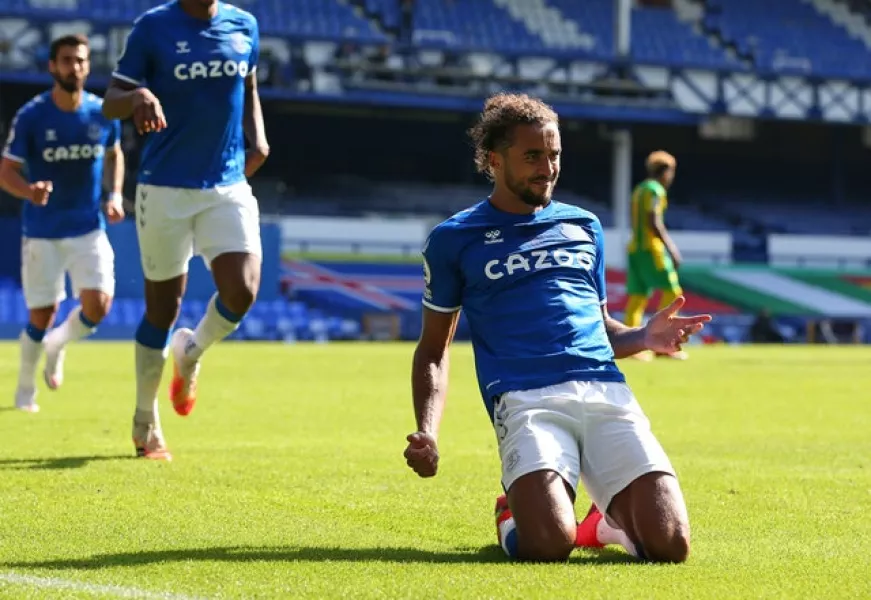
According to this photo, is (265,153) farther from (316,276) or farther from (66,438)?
(316,276)

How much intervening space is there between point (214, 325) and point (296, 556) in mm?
3054

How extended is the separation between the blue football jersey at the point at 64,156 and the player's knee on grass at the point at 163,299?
3271 mm

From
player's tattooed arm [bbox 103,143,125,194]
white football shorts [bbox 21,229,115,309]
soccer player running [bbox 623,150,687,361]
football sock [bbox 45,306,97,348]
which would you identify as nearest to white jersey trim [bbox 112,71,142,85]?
player's tattooed arm [bbox 103,143,125,194]

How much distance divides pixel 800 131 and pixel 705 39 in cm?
608

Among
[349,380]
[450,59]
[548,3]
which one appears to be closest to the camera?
[349,380]

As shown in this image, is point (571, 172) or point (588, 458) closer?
point (588, 458)

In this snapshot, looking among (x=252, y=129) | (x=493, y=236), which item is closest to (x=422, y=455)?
(x=493, y=236)

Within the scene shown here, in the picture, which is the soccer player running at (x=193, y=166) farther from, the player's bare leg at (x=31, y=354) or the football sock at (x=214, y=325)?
the player's bare leg at (x=31, y=354)

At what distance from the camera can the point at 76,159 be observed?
445 inches

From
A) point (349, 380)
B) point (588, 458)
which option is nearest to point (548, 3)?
point (349, 380)

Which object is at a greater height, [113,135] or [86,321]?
[113,135]

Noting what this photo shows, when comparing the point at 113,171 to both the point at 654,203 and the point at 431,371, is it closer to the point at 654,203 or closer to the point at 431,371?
the point at 431,371

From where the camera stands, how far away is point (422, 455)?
5.00 m

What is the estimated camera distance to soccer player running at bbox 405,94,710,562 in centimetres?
534
